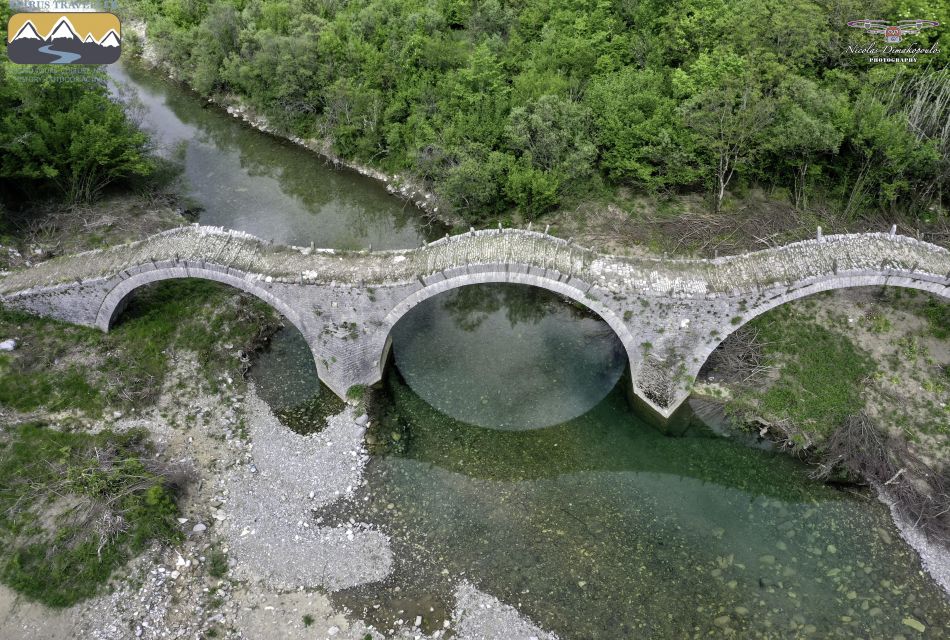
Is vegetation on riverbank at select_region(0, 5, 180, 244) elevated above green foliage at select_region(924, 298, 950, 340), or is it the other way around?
vegetation on riverbank at select_region(0, 5, 180, 244)

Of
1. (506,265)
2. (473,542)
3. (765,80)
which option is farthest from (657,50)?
(473,542)

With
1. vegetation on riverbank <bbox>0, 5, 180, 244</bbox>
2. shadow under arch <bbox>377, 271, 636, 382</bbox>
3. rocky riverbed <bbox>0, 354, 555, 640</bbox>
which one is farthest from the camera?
vegetation on riverbank <bbox>0, 5, 180, 244</bbox>

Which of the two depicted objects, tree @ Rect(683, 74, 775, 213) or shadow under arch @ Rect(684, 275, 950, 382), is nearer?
shadow under arch @ Rect(684, 275, 950, 382)

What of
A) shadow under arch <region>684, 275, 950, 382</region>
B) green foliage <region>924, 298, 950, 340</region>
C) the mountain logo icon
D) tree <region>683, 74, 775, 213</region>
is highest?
the mountain logo icon

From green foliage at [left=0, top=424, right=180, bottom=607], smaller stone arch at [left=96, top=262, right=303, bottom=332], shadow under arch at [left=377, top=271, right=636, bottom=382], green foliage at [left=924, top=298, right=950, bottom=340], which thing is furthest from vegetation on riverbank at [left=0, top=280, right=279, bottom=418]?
green foliage at [left=924, top=298, right=950, bottom=340]

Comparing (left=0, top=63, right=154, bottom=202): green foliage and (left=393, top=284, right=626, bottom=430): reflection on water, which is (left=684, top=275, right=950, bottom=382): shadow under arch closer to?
(left=393, top=284, right=626, bottom=430): reflection on water

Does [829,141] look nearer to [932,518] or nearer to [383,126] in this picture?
[932,518]

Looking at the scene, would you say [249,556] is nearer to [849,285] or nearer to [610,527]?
[610,527]
